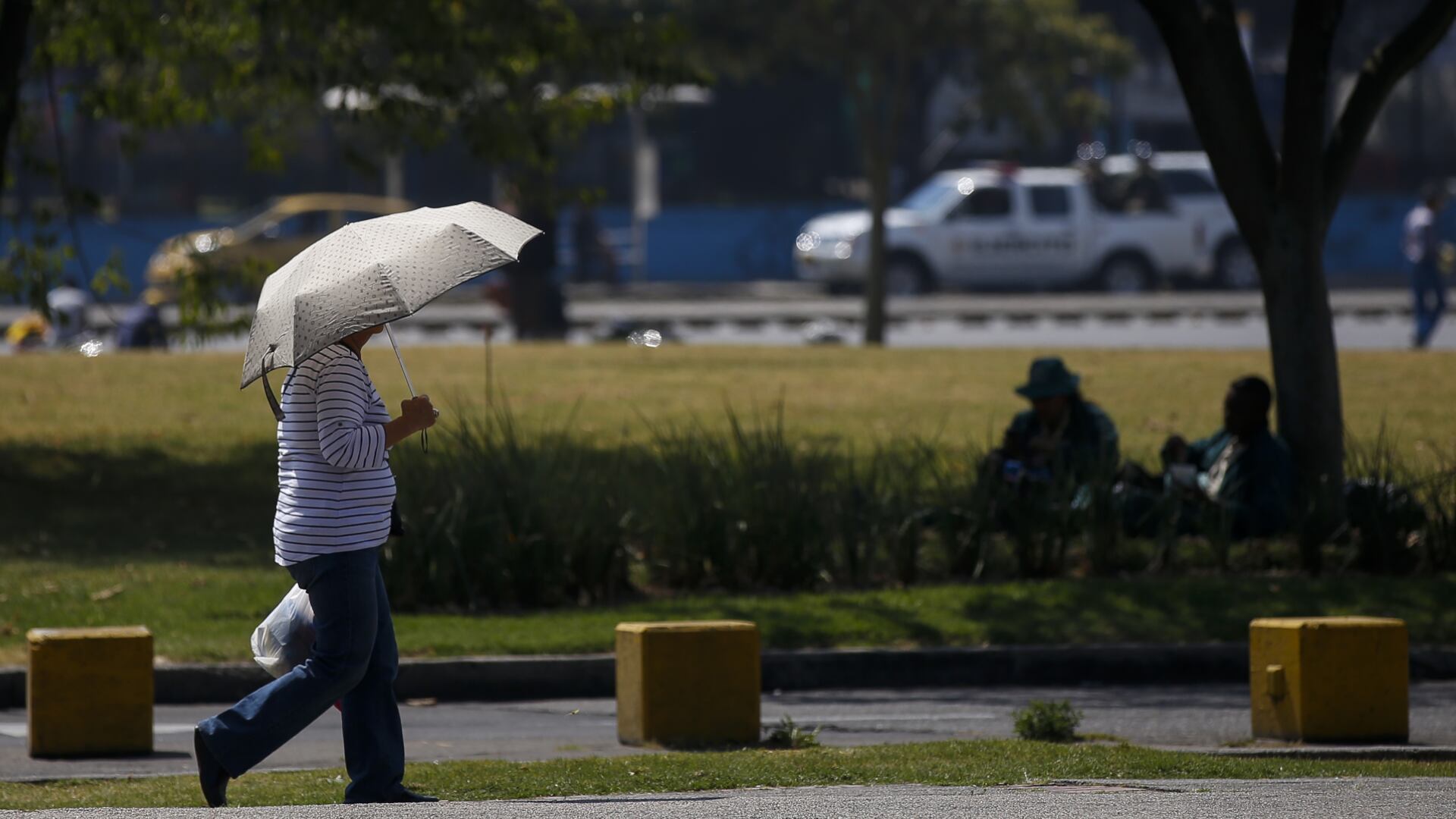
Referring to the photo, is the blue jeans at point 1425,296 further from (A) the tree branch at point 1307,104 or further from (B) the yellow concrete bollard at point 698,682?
(B) the yellow concrete bollard at point 698,682

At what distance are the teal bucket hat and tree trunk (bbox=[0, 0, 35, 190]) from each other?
6773 mm

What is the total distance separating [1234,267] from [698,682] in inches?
1162

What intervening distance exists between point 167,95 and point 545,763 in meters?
9.53

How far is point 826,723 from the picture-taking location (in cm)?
837

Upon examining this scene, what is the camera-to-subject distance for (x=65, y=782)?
6.81 m

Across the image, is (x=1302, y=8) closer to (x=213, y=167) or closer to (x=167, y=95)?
(x=167, y=95)

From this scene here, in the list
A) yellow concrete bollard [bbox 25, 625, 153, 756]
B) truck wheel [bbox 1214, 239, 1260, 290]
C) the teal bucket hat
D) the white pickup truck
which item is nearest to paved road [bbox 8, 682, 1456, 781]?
yellow concrete bollard [bbox 25, 625, 153, 756]

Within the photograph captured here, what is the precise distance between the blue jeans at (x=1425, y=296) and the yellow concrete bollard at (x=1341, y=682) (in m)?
16.1

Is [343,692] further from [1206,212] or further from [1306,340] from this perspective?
[1206,212]

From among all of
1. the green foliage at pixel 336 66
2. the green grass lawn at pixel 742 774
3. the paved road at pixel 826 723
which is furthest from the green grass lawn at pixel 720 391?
the green grass lawn at pixel 742 774

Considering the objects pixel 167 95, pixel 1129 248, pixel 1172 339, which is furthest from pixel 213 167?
pixel 167 95

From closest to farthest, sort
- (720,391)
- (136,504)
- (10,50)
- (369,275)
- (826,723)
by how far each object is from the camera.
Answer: (369,275)
(826,723)
(10,50)
(136,504)
(720,391)

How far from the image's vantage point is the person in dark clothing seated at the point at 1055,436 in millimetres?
11164

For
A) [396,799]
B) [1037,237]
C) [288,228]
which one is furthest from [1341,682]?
[288,228]
